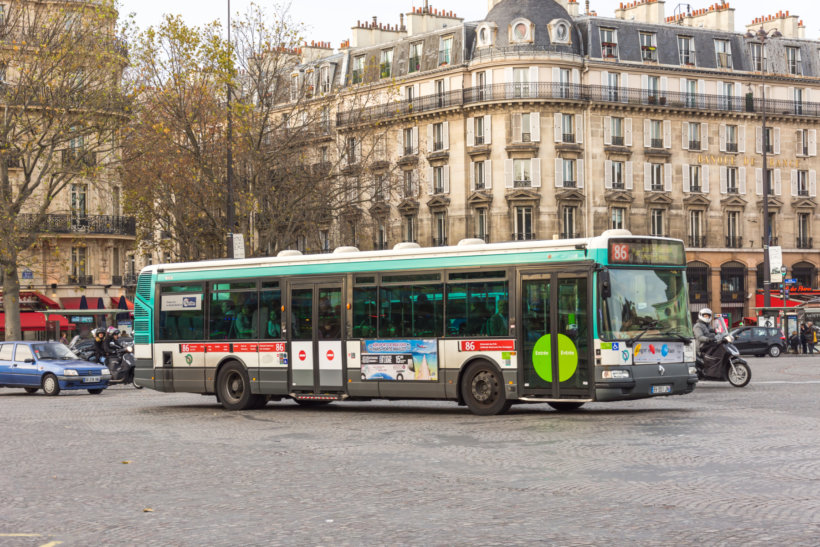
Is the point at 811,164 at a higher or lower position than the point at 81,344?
higher

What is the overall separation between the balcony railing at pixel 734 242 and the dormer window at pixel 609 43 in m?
12.6

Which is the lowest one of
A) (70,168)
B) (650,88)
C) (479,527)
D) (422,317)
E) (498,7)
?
(479,527)

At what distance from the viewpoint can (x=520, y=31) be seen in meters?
69.0

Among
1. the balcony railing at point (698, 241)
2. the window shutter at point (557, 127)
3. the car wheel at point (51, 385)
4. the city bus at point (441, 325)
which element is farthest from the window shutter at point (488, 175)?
the city bus at point (441, 325)

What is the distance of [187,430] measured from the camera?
18.3 metres

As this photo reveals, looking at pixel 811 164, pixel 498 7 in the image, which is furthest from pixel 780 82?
pixel 498 7

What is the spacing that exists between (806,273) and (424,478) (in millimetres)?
66841

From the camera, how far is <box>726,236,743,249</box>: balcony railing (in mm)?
73312

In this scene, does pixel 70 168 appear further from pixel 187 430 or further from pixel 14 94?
pixel 187 430

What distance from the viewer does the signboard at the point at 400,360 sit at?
65.6 feet

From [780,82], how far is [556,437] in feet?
212

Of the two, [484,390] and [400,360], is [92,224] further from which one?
[484,390]

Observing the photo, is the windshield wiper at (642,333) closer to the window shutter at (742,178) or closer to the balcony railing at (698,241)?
the balcony railing at (698,241)

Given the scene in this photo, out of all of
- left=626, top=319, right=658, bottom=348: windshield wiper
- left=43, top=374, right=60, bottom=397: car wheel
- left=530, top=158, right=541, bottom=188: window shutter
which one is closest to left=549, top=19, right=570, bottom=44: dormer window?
left=530, top=158, right=541, bottom=188: window shutter
